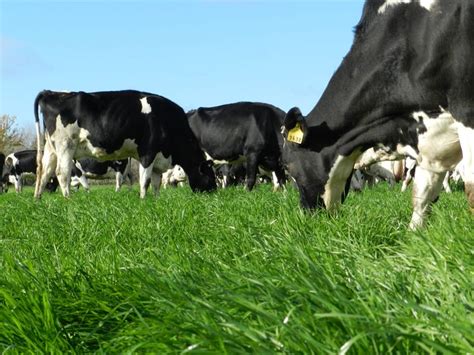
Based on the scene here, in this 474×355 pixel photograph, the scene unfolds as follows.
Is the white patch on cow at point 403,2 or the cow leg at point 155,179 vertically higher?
the white patch on cow at point 403,2

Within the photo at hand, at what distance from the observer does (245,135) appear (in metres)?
17.6

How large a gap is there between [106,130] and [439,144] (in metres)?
10.0

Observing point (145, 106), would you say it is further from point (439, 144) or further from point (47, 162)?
point (439, 144)

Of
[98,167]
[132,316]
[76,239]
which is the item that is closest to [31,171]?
[98,167]

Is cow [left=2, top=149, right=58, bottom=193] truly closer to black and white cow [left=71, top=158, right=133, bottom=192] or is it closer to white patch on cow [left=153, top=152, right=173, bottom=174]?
black and white cow [left=71, top=158, right=133, bottom=192]

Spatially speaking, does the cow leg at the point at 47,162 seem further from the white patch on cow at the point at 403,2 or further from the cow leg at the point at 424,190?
the white patch on cow at the point at 403,2

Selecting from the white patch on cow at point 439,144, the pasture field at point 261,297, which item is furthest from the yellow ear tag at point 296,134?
the pasture field at point 261,297

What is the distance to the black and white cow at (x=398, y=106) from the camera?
4645 mm

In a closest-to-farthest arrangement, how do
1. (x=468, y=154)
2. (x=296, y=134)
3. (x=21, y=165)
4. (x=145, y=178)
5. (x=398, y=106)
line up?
1. (x=468, y=154)
2. (x=398, y=106)
3. (x=296, y=134)
4. (x=145, y=178)
5. (x=21, y=165)

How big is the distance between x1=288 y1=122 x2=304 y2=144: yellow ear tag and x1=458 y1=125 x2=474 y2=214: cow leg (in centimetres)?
195

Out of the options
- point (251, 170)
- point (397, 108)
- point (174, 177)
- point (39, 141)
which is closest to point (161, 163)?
point (39, 141)

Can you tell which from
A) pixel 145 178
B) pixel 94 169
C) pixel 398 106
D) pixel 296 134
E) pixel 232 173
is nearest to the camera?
pixel 398 106

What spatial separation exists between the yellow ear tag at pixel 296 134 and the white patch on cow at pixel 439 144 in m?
1.30

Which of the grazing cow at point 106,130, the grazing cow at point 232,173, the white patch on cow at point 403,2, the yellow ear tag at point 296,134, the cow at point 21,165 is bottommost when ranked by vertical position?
the cow at point 21,165
